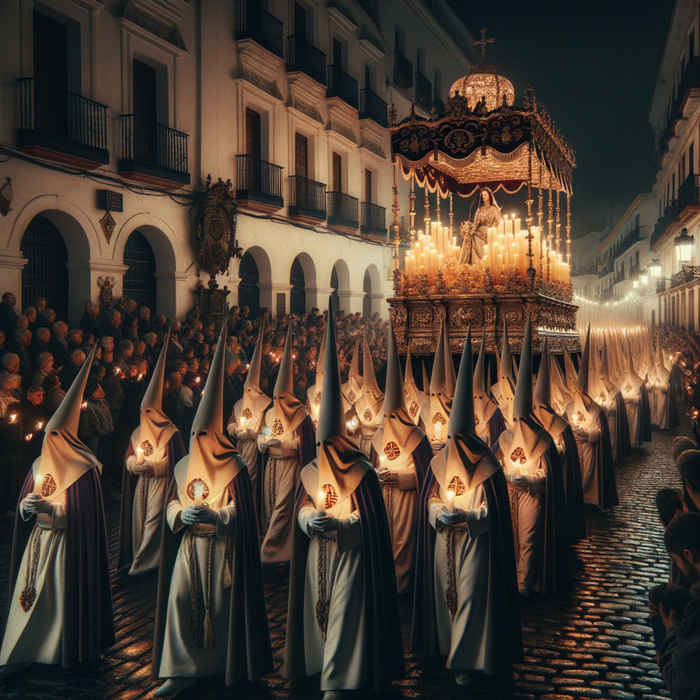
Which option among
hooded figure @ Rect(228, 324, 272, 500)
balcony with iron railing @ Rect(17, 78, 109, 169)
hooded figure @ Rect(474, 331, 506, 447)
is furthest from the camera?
balcony with iron railing @ Rect(17, 78, 109, 169)

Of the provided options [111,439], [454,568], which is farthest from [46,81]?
[454,568]

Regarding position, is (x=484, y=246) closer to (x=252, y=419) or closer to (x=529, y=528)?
(x=252, y=419)

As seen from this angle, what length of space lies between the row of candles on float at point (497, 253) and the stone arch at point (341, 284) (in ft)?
29.5

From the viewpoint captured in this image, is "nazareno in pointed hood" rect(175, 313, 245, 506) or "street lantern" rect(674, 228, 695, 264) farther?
"street lantern" rect(674, 228, 695, 264)

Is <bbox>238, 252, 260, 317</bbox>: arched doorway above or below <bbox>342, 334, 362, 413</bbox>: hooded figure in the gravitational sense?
above

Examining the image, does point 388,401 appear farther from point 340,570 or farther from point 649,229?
point 649,229

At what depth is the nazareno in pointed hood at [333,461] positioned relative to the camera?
4.11 m

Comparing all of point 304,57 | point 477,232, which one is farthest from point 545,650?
point 304,57

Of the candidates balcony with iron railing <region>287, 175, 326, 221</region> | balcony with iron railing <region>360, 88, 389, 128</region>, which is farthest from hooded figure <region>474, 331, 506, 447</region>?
balcony with iron railing <region>360, 88, 389, 128</region>

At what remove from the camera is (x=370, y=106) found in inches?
867

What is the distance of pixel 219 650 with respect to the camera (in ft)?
13.7

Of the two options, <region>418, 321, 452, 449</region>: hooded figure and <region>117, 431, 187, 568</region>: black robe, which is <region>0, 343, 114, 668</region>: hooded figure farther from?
<region>418, 321, 452, 449</region>: hooded figure

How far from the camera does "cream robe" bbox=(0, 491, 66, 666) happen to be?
433 cm

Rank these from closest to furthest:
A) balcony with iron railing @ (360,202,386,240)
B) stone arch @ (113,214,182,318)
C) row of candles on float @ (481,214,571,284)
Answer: row of candles on float @ (481,214,571,284), stone arch @ (113,214,182,318), balcony with iron railing @ (360,202,386,240)
